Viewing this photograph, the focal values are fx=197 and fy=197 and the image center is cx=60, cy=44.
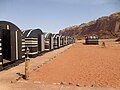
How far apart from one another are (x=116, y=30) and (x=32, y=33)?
112436mm

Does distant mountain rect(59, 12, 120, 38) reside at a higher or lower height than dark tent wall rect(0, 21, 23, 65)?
higher

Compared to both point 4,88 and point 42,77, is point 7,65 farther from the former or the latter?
point 4,88

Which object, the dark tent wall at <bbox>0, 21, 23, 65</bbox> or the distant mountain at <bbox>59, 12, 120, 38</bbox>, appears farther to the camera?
the distant mountain at <bbox>59, 12, 120, 38</bbox>

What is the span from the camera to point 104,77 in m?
9.44

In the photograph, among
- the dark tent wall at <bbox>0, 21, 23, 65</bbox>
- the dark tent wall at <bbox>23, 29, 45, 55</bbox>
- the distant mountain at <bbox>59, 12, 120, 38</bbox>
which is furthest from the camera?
the distant mountain at <bbox>59, 12, 120, 38</bbox>

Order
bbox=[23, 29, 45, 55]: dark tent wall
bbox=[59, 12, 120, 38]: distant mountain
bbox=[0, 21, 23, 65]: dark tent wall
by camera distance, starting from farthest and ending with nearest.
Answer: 1. bbox=[59, 12, 120, 38]: distant mountain
2. bbox=[23, 29, 45, 55]: dark tent wall
3. bbox=[0, 21, 23, 65]: dark tent wall

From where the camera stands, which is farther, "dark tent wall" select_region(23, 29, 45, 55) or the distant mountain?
the distant mountain

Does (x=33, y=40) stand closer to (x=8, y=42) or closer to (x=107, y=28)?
(x=8, y=42)

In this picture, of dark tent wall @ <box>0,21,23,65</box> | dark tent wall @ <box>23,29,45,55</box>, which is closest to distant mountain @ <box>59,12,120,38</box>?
dark tent wall @ <box>23,29,45,55</box>

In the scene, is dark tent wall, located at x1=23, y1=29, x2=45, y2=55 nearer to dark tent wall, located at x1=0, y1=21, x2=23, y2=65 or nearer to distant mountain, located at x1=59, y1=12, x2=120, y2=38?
dark tent wall, located at x1=0, y1=21, x2=23, y2=65

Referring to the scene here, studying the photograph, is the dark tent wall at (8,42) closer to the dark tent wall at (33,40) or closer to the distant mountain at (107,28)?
the dark tent wall at (33,40)

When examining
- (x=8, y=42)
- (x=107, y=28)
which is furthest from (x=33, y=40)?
(x=107, y=28)

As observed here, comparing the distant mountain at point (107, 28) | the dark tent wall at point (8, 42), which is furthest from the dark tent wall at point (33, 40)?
the distant mountain at point (107, 28)

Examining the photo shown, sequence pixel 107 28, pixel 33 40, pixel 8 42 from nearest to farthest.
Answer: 1. pixel 8 42
2. pixel 33 40
3. pixel 107 28
